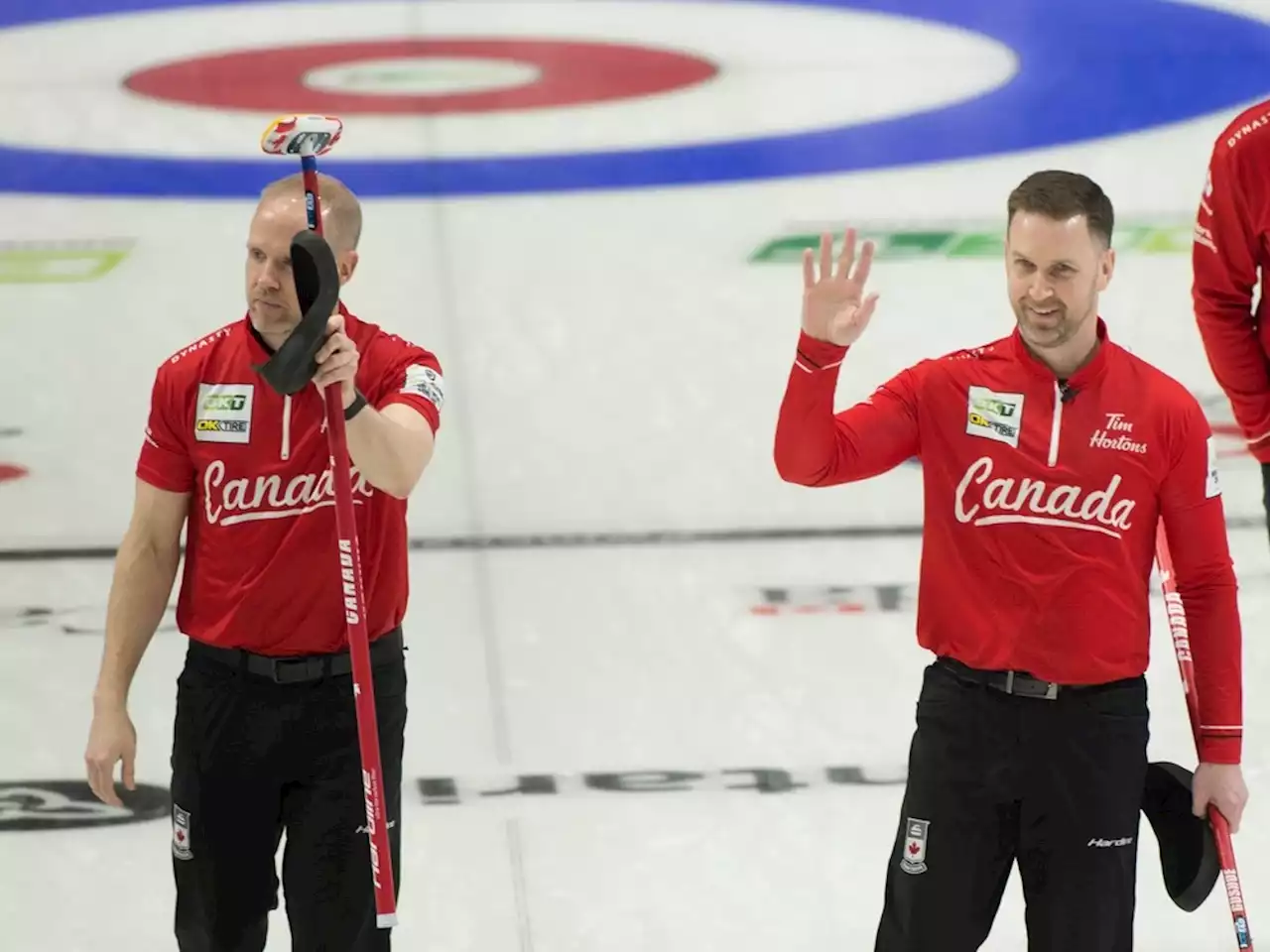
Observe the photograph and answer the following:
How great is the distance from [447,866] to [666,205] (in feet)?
15.6

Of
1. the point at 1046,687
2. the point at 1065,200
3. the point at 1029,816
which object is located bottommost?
the point at 1029,816

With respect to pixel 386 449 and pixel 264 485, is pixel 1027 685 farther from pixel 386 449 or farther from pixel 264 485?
pixel 264 485

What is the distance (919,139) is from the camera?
936cm

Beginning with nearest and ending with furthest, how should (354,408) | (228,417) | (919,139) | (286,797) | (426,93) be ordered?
1. (354,408)
2. (228,417)
3. (286,797)
4. (919,139)
5. (426,93)

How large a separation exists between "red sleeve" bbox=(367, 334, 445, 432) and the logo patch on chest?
0.20m

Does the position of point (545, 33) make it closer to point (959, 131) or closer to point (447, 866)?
point (959, 131)

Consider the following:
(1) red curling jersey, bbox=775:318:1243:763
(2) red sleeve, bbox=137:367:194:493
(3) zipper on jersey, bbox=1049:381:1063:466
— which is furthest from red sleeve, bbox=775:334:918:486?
(2) red sleeve, bbox=137:367:194:493

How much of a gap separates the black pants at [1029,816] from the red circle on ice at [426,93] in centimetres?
679

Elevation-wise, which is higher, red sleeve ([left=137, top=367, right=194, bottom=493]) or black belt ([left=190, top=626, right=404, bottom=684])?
red sleeve ([left=137, top=367, right=194, bottom=493])

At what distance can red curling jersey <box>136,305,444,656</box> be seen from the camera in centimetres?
322

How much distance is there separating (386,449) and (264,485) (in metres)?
0.31

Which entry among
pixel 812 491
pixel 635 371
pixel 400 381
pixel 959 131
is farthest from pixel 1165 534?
pixel 959 131

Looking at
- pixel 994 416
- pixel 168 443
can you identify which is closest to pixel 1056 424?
pixel 994 416

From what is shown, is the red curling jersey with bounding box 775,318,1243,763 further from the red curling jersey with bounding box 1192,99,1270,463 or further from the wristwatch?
the red curling jersey with bounding box 1192,99,1270,463
